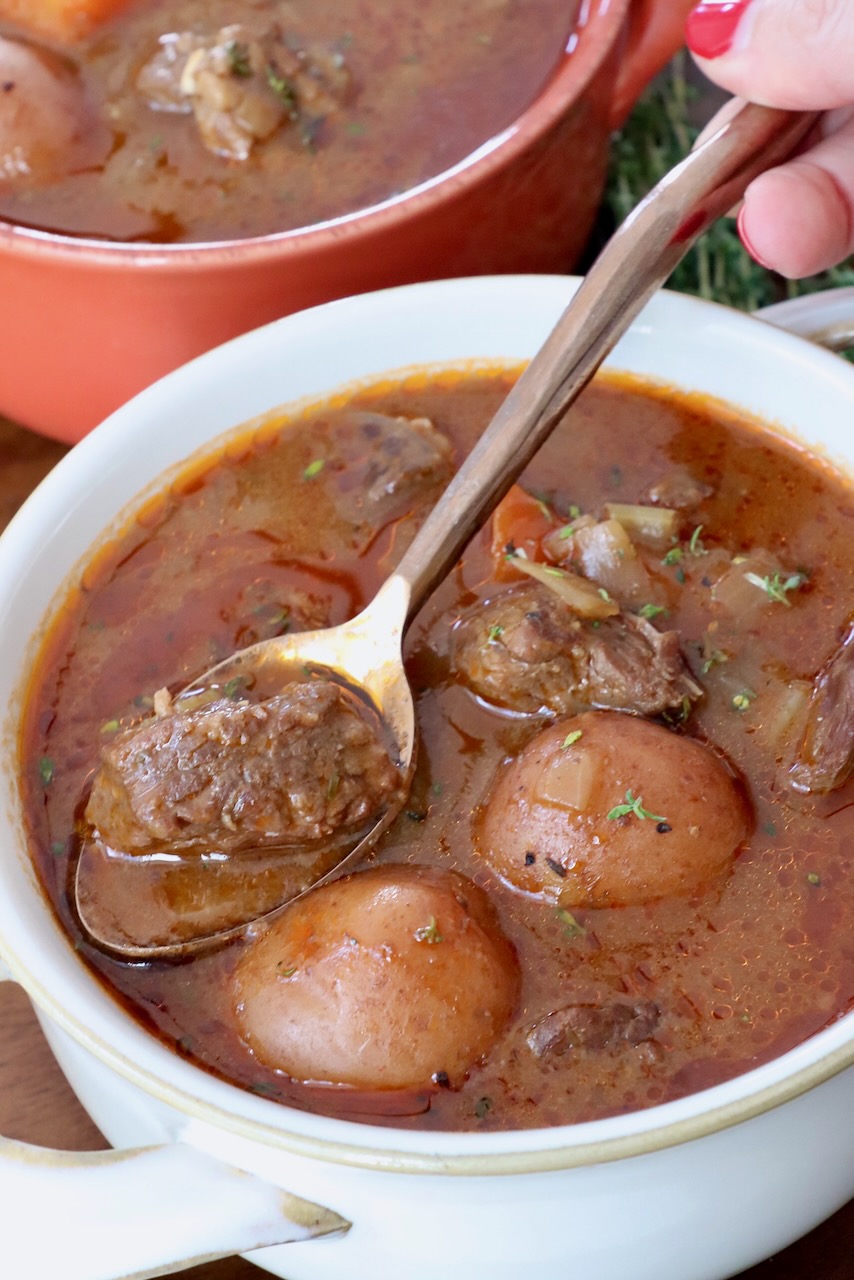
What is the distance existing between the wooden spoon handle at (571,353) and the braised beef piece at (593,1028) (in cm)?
53

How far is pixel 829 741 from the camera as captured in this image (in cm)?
155

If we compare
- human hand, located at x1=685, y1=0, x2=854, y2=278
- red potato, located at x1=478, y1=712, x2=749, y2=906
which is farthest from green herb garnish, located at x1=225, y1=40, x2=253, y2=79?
red potato, located at x1=478, y1=712, x2=749, y2=906

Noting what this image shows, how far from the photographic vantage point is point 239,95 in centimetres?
207

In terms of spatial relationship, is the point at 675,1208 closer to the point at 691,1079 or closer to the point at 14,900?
the point at 691,1079

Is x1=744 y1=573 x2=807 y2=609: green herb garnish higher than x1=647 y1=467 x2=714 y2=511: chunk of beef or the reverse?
the reverse

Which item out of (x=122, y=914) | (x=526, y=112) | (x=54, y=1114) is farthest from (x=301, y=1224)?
(x=526, y=112)

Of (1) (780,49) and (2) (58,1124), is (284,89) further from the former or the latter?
(2) (58,1124)

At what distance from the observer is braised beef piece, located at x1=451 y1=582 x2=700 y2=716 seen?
1.58 m

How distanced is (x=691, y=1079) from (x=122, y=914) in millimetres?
628

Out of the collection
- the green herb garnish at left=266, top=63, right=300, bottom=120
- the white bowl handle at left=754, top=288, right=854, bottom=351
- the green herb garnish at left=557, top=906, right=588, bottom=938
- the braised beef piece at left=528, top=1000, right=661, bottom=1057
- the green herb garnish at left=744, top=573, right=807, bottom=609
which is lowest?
the braised beef piece at left=528, top=1000, right=661, bottom=1057

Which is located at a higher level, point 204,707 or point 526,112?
point 526,112

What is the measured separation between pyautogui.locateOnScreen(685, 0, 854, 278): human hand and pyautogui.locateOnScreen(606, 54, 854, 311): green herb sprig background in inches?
19.6

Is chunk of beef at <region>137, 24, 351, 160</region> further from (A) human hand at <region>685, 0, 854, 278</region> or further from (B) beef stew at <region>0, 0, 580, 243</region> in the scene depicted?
(A) human hand at <region>685, 0, 854, 278</region>

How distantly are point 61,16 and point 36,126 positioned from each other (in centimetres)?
30
